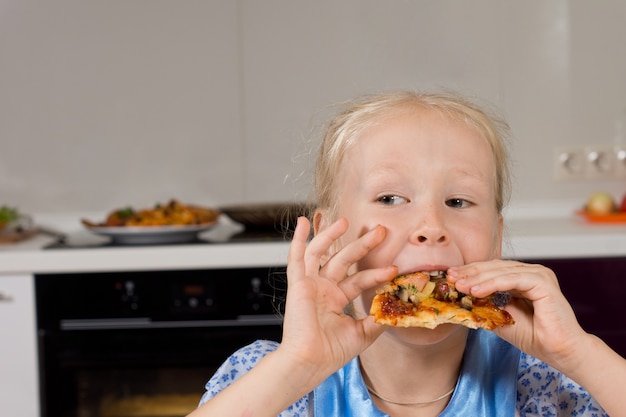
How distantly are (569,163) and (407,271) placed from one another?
185cm

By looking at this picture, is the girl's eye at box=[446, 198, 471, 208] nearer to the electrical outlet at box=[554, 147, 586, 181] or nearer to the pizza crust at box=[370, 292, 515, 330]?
the pizza crust at box=[370, 292, 515, 330]

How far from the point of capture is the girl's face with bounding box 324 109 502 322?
109cm

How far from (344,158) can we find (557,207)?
1731mm

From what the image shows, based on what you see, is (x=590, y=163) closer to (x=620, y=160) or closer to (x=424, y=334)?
(x=620, y=160)

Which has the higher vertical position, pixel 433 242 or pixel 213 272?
pixel 433 242

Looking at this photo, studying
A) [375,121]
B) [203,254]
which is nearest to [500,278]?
[375,121]

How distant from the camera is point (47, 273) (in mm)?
2311

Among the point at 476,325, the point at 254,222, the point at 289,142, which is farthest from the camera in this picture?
the point at 289,142

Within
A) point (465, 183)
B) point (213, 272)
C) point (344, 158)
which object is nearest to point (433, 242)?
point (465, 183)

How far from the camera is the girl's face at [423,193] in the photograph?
43.0 inches

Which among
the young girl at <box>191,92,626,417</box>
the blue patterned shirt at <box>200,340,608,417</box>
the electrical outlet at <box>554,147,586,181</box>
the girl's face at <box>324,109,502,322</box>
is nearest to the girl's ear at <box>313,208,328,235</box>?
the young girl at <box>191,92,626,417</box>

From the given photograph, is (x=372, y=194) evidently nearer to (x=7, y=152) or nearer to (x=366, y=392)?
(x=366, y=392)

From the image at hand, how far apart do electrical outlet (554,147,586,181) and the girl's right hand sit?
183 cm

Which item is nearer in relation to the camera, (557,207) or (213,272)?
(213,272)
